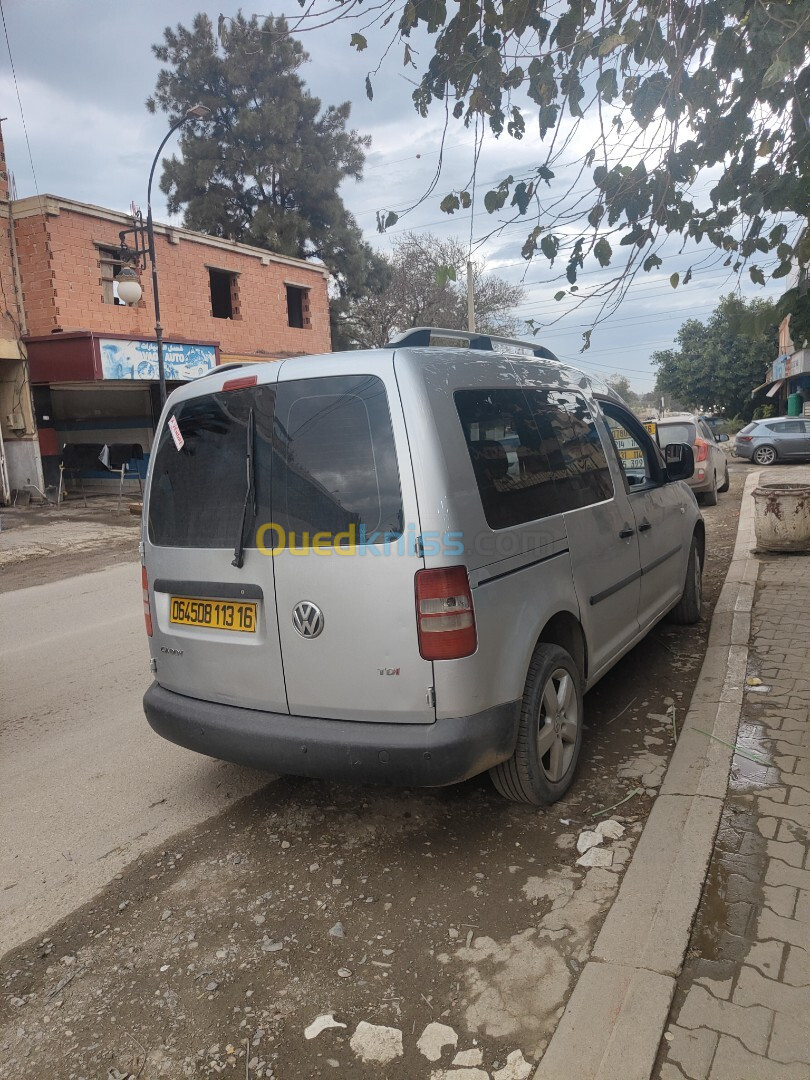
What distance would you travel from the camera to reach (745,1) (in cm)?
310

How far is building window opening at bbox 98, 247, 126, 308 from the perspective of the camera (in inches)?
698

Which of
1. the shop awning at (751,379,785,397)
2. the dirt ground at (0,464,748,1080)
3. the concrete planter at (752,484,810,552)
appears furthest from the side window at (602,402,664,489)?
the shop awning at (751,379,785,397)

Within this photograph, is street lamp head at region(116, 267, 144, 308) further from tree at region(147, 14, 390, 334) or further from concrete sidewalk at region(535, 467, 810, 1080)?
tree at region(147, 14, 390, 334)

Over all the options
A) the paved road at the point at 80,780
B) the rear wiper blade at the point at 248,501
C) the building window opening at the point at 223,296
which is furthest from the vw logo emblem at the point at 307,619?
the building window opening at the point at 223,296

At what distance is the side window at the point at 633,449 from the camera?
4.54 meters

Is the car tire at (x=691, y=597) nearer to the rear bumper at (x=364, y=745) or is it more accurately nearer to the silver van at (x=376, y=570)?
the silver van at (x=376, y=570)

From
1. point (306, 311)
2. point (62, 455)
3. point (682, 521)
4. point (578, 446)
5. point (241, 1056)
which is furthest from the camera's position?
point (306, 311)

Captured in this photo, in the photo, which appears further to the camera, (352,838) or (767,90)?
(767,90)

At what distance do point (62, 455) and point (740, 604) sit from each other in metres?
18.0

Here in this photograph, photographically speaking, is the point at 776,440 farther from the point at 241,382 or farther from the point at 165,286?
the point at 241,382

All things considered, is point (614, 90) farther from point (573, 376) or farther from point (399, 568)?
point (399, 568)

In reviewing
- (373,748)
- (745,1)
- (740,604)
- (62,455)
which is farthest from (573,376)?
(62,455)

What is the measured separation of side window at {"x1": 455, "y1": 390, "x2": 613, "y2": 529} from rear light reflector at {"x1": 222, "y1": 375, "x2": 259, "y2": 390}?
34.2 inches

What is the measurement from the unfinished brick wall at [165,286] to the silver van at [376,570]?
15.7 m
